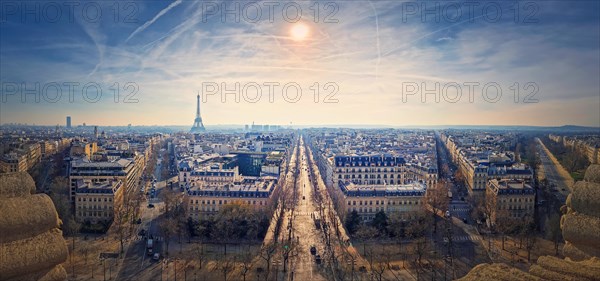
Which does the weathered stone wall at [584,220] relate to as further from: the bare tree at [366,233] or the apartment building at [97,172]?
the apartment building at [97,172]

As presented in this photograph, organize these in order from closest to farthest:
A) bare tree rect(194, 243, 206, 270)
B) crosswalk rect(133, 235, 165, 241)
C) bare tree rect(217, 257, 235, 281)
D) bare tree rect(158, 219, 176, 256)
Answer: bare tree rect(217, 257, 235, 281), bare tree rect(194, 243, 206, 270), bare tree rect(158, 219, 176, 256), crosswalk rect(133, 235, 165, 241)

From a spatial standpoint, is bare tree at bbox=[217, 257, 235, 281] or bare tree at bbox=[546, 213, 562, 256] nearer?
bare tree at bbox=[217, 257, 235, 281]

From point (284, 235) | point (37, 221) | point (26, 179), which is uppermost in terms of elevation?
point (26, 179)

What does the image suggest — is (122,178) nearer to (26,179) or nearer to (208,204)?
(208,204)

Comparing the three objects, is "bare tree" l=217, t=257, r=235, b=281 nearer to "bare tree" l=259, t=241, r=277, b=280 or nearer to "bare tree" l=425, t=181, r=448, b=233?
"bare tree" l=259, t=241, r=277, b=280

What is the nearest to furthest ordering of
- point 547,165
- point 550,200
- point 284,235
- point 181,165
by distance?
1. point 284,235
2. point 550,200
3. point 181,165
4. point 547,165

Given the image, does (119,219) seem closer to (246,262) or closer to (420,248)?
(246,262)

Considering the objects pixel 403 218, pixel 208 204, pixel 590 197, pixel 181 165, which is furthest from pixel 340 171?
pixel 590 197

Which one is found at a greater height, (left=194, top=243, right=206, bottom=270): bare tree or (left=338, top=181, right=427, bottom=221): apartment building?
(left=338, top=181, right=427, bottom=221): apartment building

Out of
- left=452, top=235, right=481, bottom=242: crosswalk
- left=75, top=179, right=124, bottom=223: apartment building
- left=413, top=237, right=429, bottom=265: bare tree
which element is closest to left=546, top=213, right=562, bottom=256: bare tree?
left=452, top=235, right=481, bottom=242: crosswalk
